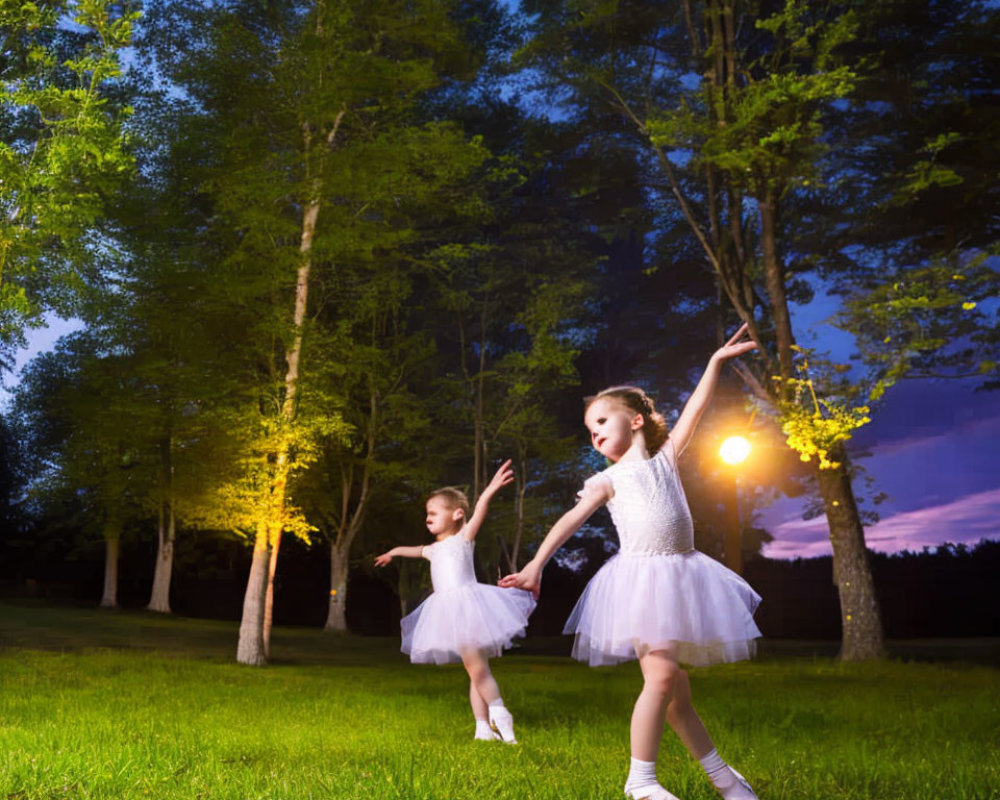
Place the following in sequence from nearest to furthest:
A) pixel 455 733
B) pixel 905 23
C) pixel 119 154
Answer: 1. pixel 455 733
2. pixel 119 154
3. pixel 905 23

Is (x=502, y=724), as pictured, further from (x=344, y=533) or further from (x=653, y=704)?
(x=344, y=533)

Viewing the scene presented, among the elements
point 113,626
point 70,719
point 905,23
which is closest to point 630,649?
point 70,719

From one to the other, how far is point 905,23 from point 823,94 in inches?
160

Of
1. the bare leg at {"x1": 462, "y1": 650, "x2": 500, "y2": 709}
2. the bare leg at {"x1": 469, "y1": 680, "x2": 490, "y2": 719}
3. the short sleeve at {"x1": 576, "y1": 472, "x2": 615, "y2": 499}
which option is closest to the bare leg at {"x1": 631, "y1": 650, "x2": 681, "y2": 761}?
the short sleeve at {"x1": 576, "y1": 472, "x2": 615, "y2": 499}

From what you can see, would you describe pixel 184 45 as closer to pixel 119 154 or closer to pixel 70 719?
pixel 119 154

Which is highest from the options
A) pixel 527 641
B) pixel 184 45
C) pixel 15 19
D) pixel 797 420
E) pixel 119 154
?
pixel 184 45

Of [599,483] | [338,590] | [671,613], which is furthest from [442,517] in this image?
[338,590]

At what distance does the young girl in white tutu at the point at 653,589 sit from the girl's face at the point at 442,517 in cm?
329

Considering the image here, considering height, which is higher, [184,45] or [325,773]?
[184,45]

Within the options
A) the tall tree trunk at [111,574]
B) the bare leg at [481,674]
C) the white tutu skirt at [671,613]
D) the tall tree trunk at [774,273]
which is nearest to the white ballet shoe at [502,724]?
the bare leg at [481,674]

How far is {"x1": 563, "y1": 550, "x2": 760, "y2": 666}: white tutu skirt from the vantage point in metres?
4.69

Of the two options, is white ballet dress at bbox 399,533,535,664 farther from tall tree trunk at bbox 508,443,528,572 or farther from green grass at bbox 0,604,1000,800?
tall tree trunk at bbox 508,443,528,572

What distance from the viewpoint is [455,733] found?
323 inches

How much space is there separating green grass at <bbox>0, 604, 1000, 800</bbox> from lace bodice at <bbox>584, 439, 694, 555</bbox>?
1.41 metres
